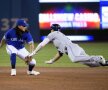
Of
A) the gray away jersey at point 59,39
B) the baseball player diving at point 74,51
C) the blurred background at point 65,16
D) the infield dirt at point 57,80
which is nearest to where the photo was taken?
the infield dirt at point 57,80

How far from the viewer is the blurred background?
23.3m

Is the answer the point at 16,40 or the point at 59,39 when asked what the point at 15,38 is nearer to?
the point at 16,40

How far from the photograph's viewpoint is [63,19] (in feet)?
77.2

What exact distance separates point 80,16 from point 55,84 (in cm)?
1459

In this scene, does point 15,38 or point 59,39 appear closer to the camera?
point 15,38

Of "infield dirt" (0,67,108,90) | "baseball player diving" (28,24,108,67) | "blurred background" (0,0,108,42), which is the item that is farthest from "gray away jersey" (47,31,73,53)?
"blurred background" (0,0,108,42)

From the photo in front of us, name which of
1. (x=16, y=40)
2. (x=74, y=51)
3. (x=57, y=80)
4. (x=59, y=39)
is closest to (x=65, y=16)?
(x=59, y=39)

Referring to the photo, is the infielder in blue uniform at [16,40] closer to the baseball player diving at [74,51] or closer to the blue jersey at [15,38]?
the blue jersey at [15,38]

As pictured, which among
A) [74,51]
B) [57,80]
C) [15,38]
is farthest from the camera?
[74,51]

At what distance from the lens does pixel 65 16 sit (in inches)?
923

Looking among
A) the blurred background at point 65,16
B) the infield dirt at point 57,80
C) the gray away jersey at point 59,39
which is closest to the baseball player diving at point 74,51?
the gray away jersey at point 59,39

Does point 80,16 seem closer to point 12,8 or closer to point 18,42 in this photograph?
point 12,8

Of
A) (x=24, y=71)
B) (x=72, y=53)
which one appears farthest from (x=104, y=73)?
(x=24, y=71)

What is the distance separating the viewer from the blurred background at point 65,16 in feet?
76.4
